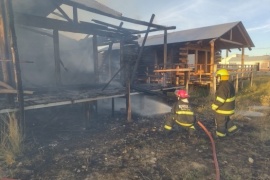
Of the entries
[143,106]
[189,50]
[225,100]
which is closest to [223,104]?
[225,100]

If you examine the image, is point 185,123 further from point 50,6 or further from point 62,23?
point 50,6

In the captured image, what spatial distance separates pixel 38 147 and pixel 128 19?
525cm

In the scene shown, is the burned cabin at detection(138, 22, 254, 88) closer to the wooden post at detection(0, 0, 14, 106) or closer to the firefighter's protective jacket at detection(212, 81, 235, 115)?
the firefighter's protective jacket at detection(212, 81, 235, 115)

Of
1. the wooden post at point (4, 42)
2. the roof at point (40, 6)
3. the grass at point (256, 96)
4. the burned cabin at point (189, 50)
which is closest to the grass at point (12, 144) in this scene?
the wooden post at point (4, 42)

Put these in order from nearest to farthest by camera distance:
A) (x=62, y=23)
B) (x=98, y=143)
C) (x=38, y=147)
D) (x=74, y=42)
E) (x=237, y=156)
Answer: (x=237, y=156) → (x=38, y=147) → (x=98, y=143) → (x=62, y=23) → (x=74, y=42)

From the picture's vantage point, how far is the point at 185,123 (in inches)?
234

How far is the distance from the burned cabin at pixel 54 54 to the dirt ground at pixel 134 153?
39.2 inches

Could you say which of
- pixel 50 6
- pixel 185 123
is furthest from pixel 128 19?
pixel 185 123

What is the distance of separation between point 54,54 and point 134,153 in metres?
5.37

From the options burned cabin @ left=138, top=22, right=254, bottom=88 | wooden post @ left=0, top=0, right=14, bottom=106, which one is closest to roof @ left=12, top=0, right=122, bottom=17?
wooden post @ left=0, top=0, right=14, bottom=106

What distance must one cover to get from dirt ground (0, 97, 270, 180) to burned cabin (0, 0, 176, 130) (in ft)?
3.26

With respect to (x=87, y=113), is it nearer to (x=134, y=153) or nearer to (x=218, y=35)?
(x=134, y=153)

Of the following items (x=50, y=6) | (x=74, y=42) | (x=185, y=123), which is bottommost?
(x=185, y=123)

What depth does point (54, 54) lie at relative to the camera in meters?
8.49
